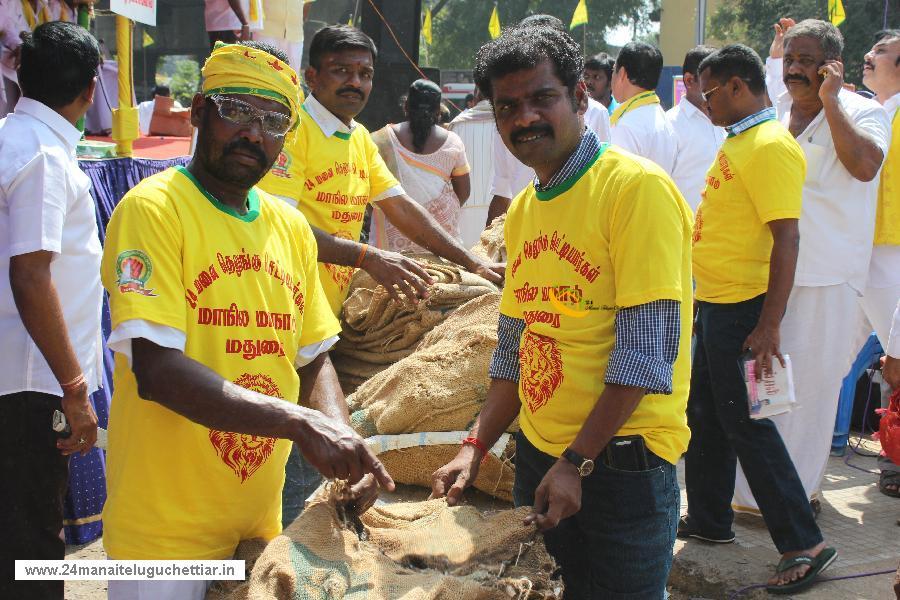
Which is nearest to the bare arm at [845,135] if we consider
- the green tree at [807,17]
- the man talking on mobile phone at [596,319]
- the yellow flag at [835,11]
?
the man talking on mobile phone at [596,319]

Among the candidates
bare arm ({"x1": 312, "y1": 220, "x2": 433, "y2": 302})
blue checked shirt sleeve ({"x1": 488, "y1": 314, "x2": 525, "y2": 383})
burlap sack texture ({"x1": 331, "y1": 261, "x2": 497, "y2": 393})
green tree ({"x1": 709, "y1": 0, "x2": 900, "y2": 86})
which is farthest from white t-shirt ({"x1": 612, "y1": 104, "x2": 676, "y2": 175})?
green tree ({"x1": 709, "y1": 0, "x2": 900, "y2": 86})

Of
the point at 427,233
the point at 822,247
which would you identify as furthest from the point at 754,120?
the point at 427,233

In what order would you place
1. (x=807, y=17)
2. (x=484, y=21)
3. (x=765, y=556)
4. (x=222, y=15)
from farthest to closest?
1. (x=484, y=21)
2. (x=807, y=17)
3. (x=222, y=15)
4. (x=765, y=556)

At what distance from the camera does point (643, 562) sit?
235 cm

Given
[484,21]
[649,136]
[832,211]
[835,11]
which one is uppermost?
[484,21]

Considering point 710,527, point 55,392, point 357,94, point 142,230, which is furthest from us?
point 710,527

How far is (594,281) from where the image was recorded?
2.30 meters

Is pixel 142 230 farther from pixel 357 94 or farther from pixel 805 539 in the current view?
pixel 805 539

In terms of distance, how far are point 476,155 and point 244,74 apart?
25.2ft

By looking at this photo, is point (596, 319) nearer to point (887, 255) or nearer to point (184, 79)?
point (887, 255)

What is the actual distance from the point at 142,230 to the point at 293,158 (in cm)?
184

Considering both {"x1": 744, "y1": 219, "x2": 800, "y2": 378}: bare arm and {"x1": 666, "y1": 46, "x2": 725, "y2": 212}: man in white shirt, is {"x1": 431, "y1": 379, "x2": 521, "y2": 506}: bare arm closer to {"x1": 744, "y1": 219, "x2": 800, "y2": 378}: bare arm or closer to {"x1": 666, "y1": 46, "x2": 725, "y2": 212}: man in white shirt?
{"x1": 744, "y1": 219, "x2": 800, "y2": 378}: bare arm

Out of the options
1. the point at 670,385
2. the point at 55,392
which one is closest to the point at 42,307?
the point at 55,392

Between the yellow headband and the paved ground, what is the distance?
86.2 inches
